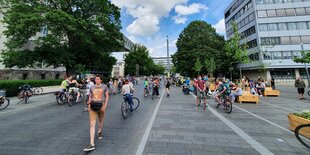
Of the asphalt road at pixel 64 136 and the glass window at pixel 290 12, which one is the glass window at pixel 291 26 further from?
the asphalt road at pixel 64 136

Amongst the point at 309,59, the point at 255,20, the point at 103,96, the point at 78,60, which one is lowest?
the point at 103,96

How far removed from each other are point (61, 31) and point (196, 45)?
2767 centimetres

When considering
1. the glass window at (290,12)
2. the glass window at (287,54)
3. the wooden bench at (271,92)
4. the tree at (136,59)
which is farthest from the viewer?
the tree at (136,59)

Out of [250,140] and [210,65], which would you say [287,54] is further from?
[250,140]

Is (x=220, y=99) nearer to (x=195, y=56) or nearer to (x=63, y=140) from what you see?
(x=63, y=140)

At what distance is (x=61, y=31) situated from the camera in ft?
67.8

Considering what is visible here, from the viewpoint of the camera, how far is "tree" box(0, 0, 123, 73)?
16672 millimetres

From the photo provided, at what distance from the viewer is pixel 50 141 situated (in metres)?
4.10

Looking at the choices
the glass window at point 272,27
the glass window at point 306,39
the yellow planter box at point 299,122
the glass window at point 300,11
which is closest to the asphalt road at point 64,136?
the yellow planter box at point 299,122

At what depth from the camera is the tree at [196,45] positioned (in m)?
35.4

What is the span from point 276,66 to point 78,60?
40.9 m

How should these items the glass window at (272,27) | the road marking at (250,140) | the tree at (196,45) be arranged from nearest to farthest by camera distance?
1. the road marking at (250,140)
2. the glass window at (272,27)
3. the tree at (196,45)

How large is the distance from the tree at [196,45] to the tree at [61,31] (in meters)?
18.0

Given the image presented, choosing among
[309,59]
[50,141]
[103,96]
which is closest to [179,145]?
[103,96]
